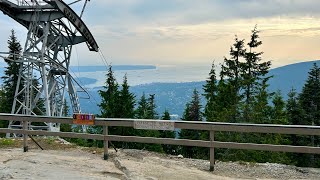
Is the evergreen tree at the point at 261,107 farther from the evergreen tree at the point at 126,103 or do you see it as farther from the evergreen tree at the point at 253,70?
the evergreen tree at the point at 126,103

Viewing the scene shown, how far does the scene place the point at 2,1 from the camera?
24.6m

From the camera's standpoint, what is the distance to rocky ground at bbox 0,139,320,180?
844 centimetres

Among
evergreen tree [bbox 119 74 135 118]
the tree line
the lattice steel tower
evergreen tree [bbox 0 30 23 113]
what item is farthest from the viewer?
evergreen tree [bbox 0 30 23 113]

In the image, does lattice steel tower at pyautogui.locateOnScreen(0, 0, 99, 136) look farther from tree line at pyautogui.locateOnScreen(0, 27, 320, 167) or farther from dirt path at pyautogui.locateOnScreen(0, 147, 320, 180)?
dirt path at pyautogui.locateOnScreen(0, 147, 320, 180)

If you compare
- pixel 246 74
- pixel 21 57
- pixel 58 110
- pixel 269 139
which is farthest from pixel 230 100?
pixel 21 57

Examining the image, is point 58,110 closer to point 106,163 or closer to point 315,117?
point 106,163

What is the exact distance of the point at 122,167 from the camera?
917 centimetres

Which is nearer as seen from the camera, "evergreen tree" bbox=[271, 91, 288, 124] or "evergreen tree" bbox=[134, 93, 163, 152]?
"evergreen tree" bbox=[134, 93, 163, 152]

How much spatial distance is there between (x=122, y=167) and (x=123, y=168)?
7 centimetres

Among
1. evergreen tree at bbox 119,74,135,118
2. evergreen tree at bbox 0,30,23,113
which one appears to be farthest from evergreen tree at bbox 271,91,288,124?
evergreen tree at bbox 0,30,23,113

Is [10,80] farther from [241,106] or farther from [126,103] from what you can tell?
[241,106]

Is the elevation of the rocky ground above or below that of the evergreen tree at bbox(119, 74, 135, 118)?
below

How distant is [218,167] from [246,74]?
32649 millimetres

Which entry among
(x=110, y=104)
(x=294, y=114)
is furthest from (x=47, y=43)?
(x=294, y=114)
